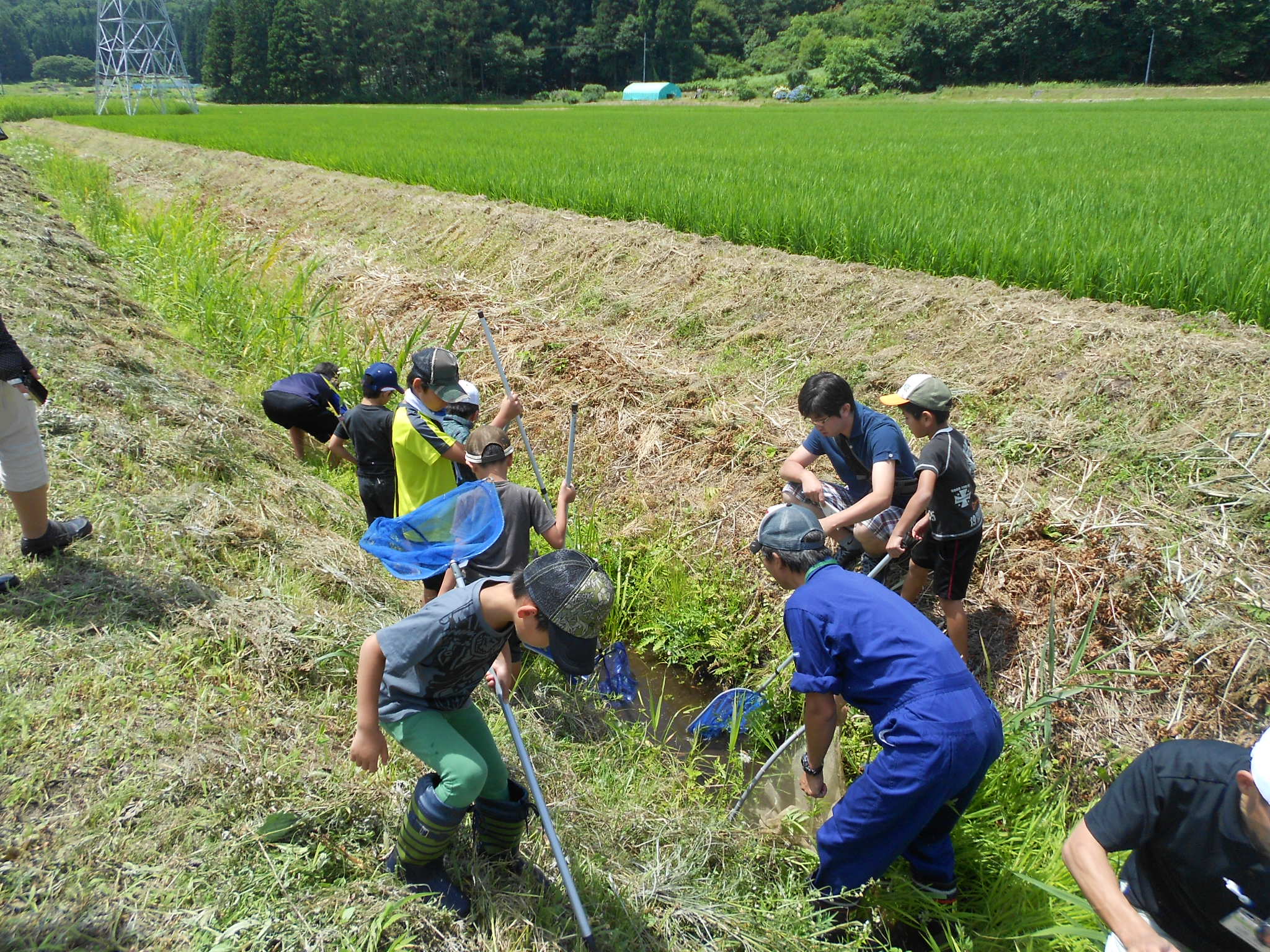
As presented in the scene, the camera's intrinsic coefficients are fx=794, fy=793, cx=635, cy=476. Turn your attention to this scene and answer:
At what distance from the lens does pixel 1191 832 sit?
1.65m

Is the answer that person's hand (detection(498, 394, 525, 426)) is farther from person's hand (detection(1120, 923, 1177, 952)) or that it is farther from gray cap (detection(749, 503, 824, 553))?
person's hand (detection(1120, 923, 1177, 952))

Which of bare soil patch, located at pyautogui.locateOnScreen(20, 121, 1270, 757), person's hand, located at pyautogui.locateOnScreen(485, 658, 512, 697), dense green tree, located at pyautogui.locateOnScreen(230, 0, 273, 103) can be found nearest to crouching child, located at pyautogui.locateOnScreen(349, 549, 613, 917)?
person's hand, located at pyautogui.locateOnScreen(485, 658, 512, 697)

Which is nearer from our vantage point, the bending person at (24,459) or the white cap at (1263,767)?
the white cap at (1263,767)

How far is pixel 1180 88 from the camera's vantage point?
39.0 metres

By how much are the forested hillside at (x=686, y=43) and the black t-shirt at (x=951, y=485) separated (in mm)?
52685

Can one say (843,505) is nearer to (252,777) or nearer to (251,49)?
(252,777)

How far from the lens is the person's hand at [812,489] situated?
3740 millimetres

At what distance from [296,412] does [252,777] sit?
330 centimetres

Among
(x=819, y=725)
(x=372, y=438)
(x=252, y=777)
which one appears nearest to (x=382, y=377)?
(x=372, y=438)

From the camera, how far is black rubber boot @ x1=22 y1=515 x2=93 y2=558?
329cm

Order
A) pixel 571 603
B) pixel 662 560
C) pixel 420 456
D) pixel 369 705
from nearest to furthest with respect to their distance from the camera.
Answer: pixel 571 603 < pixel 369 705 < pixel 420 456 < pixel 662 560

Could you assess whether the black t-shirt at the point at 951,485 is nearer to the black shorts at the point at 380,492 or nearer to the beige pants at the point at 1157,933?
the beige pants at the point at 1157,933

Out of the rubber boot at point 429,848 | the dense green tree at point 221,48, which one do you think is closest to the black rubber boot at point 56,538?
the rubber boot at point 429,848

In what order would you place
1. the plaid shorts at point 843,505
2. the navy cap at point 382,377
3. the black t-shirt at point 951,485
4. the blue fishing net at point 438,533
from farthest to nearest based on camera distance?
the navy cap at point 382,377, the plaid shorts at point 843,505, the black t-shirt at point 951,485, the blue fishing net at point 438,533
